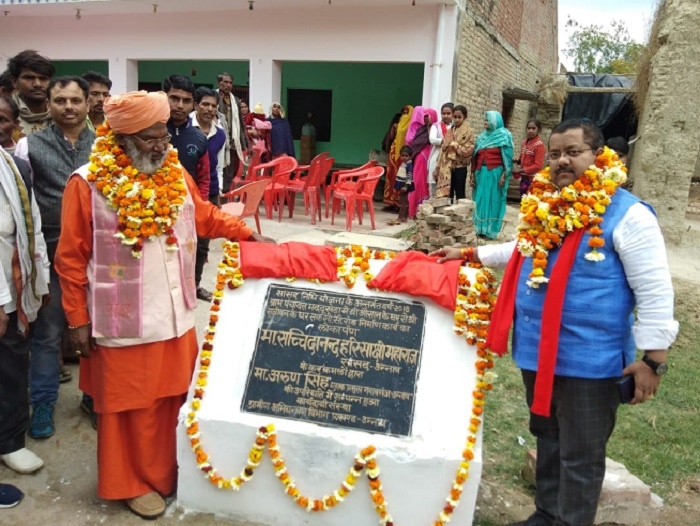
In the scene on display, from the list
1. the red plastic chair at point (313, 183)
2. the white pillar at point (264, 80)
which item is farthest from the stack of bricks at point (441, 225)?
the white pillar at point (264, 80)

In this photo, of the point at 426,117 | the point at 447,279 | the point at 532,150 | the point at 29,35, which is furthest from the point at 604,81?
the point at 447,279

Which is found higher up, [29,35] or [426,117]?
[29,35]

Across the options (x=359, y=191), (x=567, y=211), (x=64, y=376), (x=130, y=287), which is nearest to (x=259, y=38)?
(x=359, y=191)

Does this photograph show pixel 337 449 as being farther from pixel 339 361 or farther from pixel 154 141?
pixel 154 141

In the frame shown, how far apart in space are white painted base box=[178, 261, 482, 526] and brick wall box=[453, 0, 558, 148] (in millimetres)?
8044

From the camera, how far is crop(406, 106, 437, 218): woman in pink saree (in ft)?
29.5

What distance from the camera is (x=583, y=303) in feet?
7.08

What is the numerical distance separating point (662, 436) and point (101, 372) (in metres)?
3.36

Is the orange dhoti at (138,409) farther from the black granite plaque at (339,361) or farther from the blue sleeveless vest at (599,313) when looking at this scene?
the blue sleeveless vest at (599,313)

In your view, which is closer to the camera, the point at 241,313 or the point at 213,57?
the point at 241,313

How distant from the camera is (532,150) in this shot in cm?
993

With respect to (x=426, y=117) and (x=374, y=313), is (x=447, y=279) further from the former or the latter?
(x=426, y=117)

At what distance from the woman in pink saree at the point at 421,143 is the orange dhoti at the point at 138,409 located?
6.76 meters

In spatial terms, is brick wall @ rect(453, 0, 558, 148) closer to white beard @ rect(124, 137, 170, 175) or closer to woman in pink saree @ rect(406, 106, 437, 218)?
woman in pink saree @ rect(406, 106, 437, 218)
